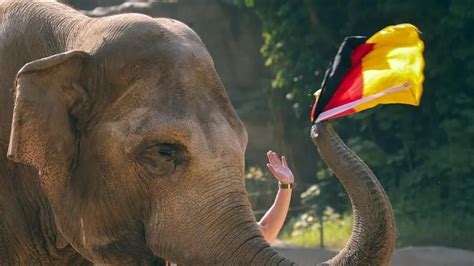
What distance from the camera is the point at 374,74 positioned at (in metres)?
4.82

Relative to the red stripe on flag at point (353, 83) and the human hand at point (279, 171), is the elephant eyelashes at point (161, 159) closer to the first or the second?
the red stripe on flag at point (353, 83)

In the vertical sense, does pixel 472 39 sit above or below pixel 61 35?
below

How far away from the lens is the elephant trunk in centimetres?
449

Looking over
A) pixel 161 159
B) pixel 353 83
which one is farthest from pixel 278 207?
pixel 353 83

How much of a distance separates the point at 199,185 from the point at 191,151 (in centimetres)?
13

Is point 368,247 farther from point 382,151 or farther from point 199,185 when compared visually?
point 382,151

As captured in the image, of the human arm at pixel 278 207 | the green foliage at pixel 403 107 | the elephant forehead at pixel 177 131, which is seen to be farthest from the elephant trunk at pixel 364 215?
the green foliage at pixel 403 107

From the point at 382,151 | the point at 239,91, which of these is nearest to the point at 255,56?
the point at 239,91

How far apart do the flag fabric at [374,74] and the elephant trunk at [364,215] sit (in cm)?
19

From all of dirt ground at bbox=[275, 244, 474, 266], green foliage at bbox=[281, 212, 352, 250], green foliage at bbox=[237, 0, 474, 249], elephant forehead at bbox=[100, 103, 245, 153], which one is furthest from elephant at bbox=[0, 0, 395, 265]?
green foliage at bbox=[237, 0, 474, 249]

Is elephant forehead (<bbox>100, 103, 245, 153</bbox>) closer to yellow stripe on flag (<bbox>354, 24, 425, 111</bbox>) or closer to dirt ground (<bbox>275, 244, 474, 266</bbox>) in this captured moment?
yellow stripe on flag (<bbox>354, 24, 425, 111</bbox>)

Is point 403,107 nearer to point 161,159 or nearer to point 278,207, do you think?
point 278,207

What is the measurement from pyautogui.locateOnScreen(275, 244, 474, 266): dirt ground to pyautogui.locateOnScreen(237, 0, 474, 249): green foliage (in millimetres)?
1981

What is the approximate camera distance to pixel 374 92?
15.8 feet
